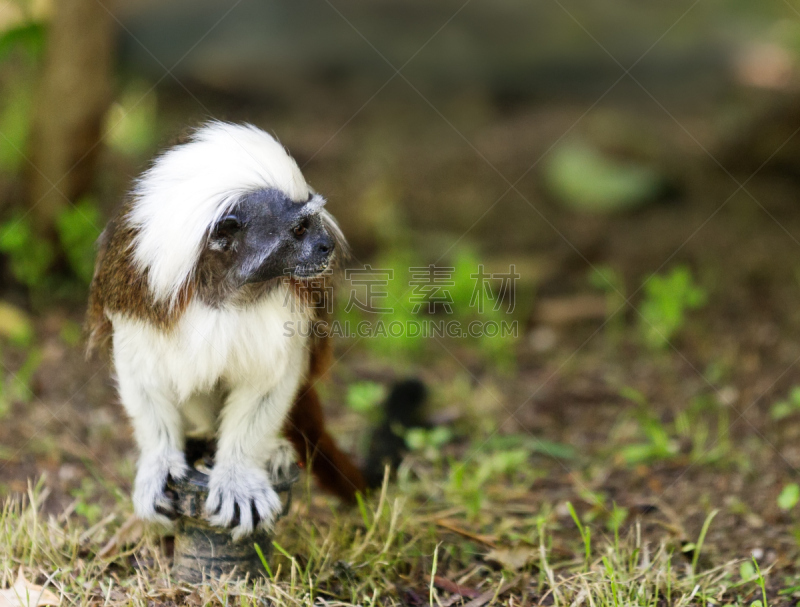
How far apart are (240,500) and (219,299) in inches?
27.5

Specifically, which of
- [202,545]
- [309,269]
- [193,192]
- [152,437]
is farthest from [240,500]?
[193,192]

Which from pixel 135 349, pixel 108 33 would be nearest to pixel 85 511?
pixel 135 349

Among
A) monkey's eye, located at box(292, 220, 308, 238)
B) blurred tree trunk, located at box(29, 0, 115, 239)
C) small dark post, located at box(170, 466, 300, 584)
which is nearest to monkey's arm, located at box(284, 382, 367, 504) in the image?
small dark post, located at box(170, 466, 300, 584)

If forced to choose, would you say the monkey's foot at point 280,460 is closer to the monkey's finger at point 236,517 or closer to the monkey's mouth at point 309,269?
the monkey's finger at point 236,517

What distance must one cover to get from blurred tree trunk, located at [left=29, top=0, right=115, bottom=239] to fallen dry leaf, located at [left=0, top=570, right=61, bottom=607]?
285 centimetres

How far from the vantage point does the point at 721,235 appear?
6.77 metres

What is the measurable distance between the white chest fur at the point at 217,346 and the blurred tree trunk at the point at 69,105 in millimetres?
2632

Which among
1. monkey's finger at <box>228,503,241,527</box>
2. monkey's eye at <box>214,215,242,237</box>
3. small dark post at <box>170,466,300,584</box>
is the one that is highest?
monkey's eye at <box>214,215,242,237</box>

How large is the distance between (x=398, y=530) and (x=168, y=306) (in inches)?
49.3

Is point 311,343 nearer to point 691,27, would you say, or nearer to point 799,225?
point 799,225

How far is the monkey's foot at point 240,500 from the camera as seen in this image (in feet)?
9.32

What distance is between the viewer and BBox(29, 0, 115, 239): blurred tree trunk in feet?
16.2

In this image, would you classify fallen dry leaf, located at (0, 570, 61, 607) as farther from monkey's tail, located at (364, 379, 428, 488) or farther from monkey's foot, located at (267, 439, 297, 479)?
monkey's tail, located at (364, 379, 428, 488)

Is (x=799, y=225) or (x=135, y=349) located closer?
(x=135, y=349)
